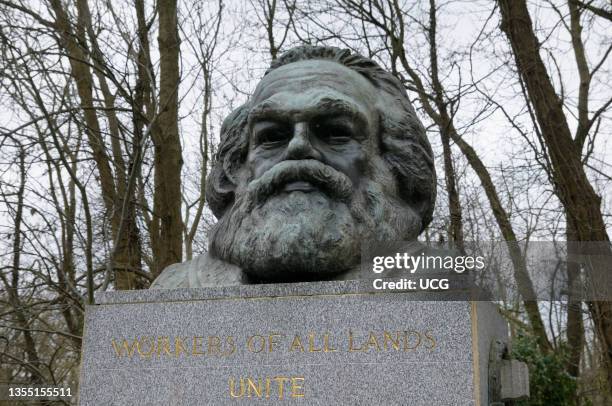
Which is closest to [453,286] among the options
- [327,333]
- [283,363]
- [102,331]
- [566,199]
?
[327,333]

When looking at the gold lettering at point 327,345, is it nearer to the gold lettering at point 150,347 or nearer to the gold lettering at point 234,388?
the gold lettering at point 234,388

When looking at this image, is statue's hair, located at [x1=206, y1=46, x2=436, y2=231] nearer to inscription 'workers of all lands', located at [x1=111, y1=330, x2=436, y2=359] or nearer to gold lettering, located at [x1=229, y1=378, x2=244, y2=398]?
inscription 'workers of all lands', located at [x1=111, y1=330, x2=436, y2=359]

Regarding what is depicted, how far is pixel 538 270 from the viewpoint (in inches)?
214

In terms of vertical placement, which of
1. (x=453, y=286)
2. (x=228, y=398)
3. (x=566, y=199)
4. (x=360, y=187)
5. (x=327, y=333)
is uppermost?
(x=566, y=199)

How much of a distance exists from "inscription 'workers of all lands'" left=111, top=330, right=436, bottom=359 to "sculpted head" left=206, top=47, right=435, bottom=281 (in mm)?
555

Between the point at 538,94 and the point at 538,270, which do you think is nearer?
the point at 538,270

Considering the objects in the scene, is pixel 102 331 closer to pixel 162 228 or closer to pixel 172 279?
pixel 172 279

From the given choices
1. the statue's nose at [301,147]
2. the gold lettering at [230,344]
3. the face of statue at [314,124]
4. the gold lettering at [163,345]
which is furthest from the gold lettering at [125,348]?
the statue's nose at [301,147]

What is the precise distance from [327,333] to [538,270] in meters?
2.52

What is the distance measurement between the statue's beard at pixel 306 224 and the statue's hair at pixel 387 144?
0.31 meters

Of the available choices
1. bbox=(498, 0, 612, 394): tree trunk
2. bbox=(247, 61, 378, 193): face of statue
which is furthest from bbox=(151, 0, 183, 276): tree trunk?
bbox=(247, 61, 378, 193): face of statue

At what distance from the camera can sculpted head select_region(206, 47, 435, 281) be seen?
4.10 metres

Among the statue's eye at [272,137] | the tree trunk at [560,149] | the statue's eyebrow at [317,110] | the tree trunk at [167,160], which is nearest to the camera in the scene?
the statue's eyebrow at [317,110]

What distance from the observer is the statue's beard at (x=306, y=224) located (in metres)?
4.03
